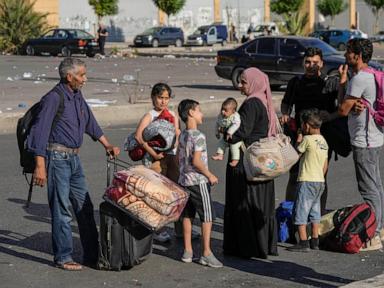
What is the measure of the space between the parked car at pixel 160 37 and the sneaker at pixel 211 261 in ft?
179

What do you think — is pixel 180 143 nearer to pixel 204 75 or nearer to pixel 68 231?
pixel 68 231

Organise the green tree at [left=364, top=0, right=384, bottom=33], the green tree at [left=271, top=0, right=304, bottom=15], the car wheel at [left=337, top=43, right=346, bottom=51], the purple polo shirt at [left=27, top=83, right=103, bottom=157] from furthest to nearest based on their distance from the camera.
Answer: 1. the green tree at [left=364, top=0, right=384, bottom=33]
2. the green tree at [left=271, top=0, right=304, bottom=15]
3. the car wheel at [left=337, top=43, right=346, bottom=51]
4. the purple polo shirt at [left=27, top=83, right=103, bottom=157]

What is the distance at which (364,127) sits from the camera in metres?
7.78

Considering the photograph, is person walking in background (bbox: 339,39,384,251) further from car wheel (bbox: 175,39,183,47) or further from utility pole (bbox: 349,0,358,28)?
utility pole (bbox: 349,0,358,28)

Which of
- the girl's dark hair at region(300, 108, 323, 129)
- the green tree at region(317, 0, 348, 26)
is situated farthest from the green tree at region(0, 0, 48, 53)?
the girl's dark hair at region(300, 108, 323, 129)

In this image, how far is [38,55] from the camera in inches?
1964

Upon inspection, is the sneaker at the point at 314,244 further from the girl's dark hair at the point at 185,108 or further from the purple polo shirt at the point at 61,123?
the purple polo shirt at the point at 61,123

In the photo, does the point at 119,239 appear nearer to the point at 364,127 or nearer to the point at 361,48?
the point at 364,127

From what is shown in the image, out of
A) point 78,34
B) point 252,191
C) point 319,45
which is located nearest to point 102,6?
point 78,34

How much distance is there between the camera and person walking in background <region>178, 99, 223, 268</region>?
7.27 metres

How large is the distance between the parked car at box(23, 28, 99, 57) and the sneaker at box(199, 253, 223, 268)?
135 feet

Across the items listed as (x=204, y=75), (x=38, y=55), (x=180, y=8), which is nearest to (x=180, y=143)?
(x=204, y=75)

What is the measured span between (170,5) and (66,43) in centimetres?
2445

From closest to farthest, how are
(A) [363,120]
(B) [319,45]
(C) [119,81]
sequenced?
(A) [363,120], (B) [319,45], (C) [119,81]
